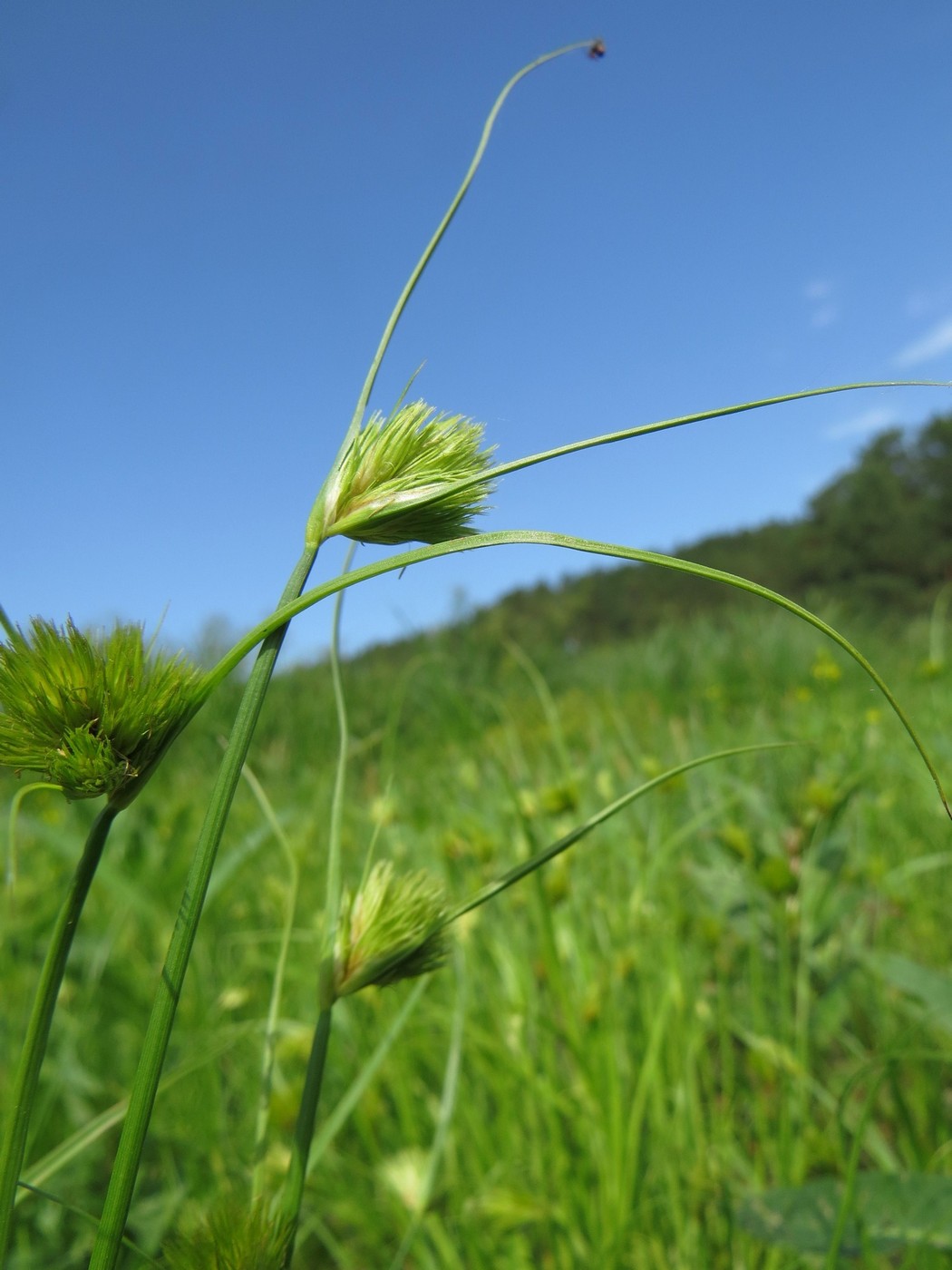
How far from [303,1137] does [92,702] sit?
14 cm


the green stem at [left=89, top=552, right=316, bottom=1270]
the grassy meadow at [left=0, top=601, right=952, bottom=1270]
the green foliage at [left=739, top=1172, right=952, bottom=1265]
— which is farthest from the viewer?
the grassy meadow at [left=0, top=601, right=952, bottom=1270]

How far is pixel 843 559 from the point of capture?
13570 millimetres

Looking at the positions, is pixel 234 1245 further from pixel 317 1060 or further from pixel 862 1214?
pixel 862 1214

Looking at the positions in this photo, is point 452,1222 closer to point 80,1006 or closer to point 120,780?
point 80,1006

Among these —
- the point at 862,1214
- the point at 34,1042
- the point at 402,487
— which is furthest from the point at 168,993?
the point at 862,1214

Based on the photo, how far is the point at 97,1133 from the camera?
421 mm

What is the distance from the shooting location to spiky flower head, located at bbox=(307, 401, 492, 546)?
10.2 inches

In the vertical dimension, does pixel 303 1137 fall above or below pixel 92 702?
below

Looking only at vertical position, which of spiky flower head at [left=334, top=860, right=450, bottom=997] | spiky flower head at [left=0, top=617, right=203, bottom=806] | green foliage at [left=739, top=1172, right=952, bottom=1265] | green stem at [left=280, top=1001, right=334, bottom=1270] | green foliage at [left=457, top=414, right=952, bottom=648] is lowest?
green foliage at [left=739, top=1172, right=952, bottom=1265]

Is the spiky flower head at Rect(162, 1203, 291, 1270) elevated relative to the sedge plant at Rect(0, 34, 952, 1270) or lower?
lower

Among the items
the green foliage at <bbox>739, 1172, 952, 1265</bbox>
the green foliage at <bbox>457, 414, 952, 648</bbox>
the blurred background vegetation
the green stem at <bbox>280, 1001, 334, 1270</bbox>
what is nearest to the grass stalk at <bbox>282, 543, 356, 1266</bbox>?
the green stem at <bbox>280, 1001, 334, 1270</bbox>

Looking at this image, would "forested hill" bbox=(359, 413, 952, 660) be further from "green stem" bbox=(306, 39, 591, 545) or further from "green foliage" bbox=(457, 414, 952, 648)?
"green stem" bbox=(306, 39, 591, 545)

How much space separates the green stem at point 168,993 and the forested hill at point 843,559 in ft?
40.0

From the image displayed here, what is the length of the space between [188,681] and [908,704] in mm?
2920
